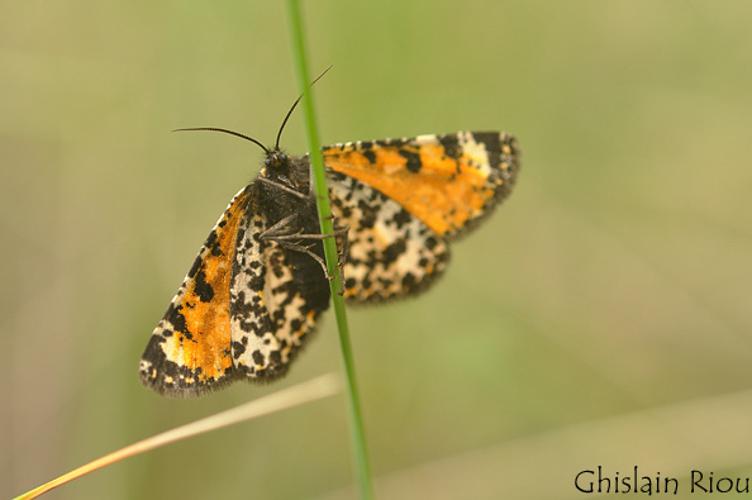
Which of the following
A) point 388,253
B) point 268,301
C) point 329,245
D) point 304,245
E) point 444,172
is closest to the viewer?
point 329,245

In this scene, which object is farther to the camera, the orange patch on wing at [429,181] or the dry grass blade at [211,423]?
the orange patch on wing at [429,181]

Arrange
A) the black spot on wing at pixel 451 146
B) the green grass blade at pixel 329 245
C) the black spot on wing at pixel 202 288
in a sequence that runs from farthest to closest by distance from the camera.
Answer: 1. the black spot on wing at pixel 451 146
2. the black spot on wing at pixel 202 288
3. the green grass blade at pixel 329 245

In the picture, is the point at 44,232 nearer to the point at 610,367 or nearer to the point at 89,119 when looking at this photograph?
the point at 89,119

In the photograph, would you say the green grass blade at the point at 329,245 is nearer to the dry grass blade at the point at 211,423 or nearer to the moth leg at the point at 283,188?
the dry grass blade at the point at 211,423

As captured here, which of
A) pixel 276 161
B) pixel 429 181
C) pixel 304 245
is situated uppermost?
pixel 276 161

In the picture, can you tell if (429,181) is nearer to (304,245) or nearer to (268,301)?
(304,245)

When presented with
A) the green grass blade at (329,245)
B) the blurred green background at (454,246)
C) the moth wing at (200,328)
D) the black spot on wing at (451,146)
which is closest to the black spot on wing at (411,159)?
the black spot on wing at (451,146)

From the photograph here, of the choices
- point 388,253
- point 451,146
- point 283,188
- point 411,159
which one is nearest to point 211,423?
point 283,188
